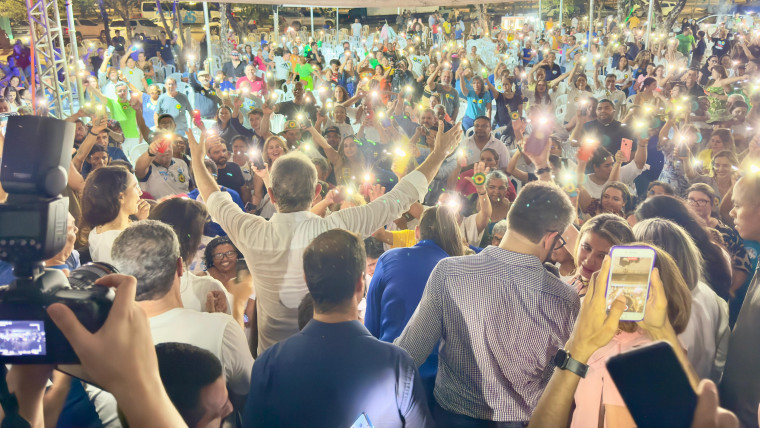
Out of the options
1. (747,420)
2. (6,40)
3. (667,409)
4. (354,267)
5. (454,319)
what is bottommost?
(747,420)

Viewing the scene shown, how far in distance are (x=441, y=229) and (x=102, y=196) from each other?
1572 mm

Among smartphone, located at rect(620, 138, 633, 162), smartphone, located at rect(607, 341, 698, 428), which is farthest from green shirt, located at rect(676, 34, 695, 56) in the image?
smartphone, located at rect(607, 341, 698, 428)

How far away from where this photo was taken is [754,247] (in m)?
2.83

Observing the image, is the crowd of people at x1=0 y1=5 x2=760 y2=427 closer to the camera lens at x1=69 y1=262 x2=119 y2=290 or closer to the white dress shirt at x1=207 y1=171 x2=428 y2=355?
the white dress shirt at x1=207 y1=171 x2=428 y2=355

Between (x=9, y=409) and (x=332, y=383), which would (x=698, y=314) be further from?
(x=9, y=409)

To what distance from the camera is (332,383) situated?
1528mm

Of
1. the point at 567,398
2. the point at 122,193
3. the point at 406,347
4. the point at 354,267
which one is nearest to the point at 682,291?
the point at 567,398

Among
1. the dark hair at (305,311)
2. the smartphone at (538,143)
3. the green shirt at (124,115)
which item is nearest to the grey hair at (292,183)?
the dark hair at (305,311)

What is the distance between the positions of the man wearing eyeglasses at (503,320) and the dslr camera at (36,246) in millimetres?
1051

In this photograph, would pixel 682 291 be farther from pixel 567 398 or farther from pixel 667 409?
pixel 567 398

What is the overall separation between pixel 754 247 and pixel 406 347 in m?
1.98

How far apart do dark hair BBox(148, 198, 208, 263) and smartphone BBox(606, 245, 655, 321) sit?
1713 mm

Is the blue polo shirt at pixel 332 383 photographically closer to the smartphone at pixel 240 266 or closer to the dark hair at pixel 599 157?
the smartphone at pixel 240 266

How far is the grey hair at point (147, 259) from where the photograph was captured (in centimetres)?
181
